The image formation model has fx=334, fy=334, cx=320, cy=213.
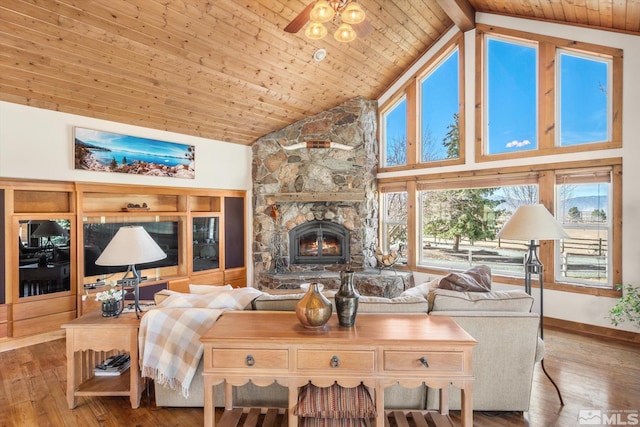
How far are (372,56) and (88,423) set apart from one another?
17.6 feet

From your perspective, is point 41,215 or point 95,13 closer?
point 95,13

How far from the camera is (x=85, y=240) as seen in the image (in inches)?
173

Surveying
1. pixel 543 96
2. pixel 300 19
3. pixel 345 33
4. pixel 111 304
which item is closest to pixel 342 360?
pixel 111 304

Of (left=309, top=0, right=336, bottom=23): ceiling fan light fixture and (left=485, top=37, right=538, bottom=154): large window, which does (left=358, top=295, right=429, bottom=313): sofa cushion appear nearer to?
(left=309, top=0, right=336, bottom=23): ceiling fan light fixture

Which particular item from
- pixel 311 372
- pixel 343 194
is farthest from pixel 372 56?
pixel 311 372

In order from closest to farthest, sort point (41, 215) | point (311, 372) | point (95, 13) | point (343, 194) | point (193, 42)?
1. point (311, 372)
2. point (95, 13)
3. point (193, 42)
4. point (41, 215)
5. point (343, 194)

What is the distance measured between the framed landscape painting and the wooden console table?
147 inches

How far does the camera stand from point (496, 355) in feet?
7.68

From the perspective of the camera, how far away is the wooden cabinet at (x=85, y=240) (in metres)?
3.81

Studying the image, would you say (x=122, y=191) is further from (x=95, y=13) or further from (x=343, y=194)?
(x=343, y=194)

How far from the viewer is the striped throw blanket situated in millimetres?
2266

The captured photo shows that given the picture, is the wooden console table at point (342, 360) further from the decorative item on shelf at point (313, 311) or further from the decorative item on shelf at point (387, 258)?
the decorative item on shelf at point (387, 258)

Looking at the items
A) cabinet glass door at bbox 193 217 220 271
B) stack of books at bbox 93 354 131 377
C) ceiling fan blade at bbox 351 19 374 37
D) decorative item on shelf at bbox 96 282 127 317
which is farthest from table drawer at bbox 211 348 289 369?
cabinet glass door at bbox 193 217 220 271

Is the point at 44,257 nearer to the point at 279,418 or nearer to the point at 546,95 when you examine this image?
the point at 279,418
